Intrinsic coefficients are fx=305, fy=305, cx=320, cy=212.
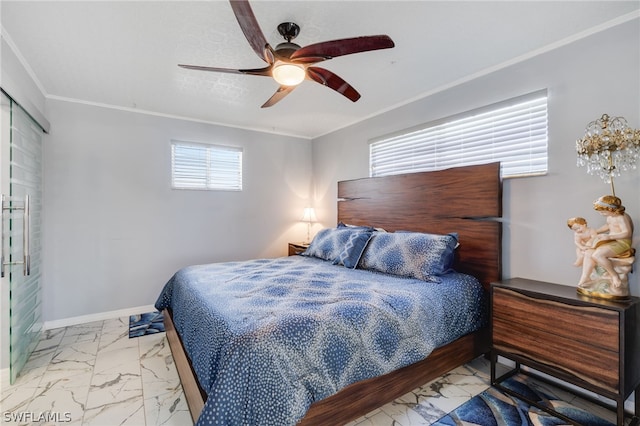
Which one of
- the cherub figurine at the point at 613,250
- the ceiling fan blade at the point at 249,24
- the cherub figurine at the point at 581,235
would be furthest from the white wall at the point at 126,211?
the cherub figurine at the point at 613,250

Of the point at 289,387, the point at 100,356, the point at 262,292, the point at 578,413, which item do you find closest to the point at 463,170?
the point at 578,413

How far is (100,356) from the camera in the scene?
267cm

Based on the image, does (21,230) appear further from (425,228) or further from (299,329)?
(425,228)

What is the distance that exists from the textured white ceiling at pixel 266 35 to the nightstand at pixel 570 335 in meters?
1.79

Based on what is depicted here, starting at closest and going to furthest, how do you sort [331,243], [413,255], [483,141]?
[413,255] < [483,141] < [331,243]

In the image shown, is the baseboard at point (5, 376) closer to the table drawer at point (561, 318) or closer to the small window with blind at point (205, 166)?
the small window with blind at point (205, 166)

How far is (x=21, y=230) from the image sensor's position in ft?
8.15

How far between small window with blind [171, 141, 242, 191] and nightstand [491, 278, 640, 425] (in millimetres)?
3502

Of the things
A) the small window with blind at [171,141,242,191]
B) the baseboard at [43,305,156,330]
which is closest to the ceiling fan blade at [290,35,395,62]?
the small window with blind at [171,141,242,191]

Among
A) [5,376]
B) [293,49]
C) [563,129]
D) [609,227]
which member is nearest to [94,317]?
[5,376]

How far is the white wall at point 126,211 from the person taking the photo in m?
3.32

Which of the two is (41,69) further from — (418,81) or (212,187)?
(418,81)

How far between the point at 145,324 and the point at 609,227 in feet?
13.7

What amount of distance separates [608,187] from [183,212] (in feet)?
13.8
